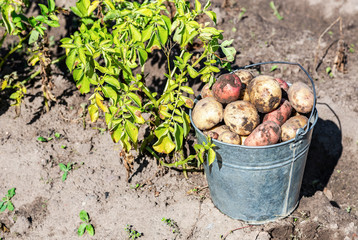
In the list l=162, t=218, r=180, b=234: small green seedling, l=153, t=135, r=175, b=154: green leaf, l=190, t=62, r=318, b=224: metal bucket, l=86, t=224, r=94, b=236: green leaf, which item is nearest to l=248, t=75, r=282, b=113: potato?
l=190, t=62, r=318, b=224: metal bucket

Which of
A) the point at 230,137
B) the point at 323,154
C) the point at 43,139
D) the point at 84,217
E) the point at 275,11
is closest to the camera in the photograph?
the point at 230,137

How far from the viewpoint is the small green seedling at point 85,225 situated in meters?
2.88

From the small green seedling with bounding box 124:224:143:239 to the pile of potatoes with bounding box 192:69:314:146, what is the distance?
95 cm

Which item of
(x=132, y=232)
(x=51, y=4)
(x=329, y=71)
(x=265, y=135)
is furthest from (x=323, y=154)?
(x=51, y=4)

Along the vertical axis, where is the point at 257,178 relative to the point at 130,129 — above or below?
below

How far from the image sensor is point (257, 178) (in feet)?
8.50

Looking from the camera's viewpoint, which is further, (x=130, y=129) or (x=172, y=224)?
(x=172, y=224)

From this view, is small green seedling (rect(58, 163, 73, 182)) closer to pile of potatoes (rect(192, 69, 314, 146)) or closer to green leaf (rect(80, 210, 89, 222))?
green leaf (rect(80, 210, 89, 222))

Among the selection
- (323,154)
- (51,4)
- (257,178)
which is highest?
(51,4)

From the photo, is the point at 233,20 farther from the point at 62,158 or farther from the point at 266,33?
the point at 62,158

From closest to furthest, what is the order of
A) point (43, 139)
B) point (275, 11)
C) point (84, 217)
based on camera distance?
point (84, 217), point (43, 139), point (275, 11)

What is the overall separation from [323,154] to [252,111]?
1.53 meters

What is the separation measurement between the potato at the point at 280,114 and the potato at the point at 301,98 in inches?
2.1

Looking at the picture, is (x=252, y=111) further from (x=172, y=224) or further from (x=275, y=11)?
(x=275, y=11)
